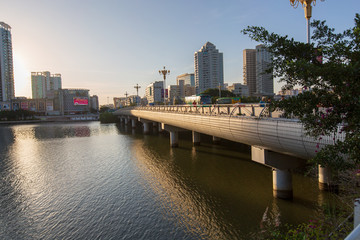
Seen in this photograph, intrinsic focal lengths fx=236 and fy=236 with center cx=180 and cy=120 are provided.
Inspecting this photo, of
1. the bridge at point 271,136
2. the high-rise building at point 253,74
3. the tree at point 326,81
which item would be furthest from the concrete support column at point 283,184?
the high-rise building at point 253,74

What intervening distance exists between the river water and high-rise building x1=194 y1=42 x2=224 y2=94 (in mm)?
173719

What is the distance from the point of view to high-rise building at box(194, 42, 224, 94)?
196500mm

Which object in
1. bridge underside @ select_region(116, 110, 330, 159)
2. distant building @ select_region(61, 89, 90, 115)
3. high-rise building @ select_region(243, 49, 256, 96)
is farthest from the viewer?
distant building @ select_region(61, 89, 90, 115)

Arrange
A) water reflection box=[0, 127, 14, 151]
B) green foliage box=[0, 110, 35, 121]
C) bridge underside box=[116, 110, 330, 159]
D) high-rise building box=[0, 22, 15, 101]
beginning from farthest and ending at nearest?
high-rise building box=[0, 22, 15, 101], green foliage box=[0, 110, 35, 121], water reflection box=[0, 127, 14, 151], bridge underside box=[116, 110, 330, 159]

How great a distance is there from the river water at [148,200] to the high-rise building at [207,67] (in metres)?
174

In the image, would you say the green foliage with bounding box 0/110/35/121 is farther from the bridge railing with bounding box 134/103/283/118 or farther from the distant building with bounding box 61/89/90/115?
the bridge railing with bounding box 134/103/283/118

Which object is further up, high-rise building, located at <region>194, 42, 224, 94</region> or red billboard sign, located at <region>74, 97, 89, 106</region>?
high-rise building, located at <region>194, 42, 224, 94</region>

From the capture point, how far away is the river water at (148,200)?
12656 mm

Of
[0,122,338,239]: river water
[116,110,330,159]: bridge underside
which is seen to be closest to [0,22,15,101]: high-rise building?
[0,122,338,239]: river water

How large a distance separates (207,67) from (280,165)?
188m

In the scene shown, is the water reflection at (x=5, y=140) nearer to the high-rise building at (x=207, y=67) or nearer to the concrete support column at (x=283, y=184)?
the concrete support column at (x=283, y=184)

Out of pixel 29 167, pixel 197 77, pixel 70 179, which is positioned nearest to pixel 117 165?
pixel 70 179

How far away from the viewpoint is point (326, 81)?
5.32 meters

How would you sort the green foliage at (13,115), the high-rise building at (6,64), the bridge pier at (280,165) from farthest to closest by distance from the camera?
1. the high-rise building at (6,64)
2. the green foliage at (13,115)
3. the bridge pier at (280,165)
